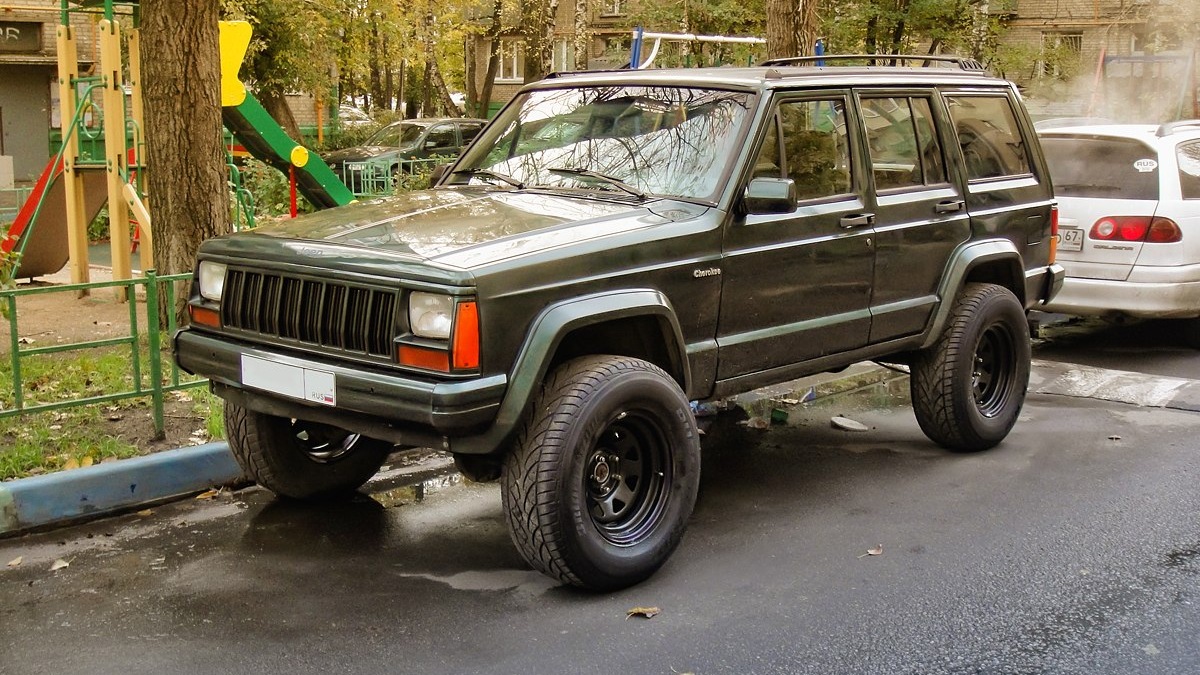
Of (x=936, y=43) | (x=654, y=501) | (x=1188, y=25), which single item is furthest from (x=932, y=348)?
(x=1188, y=25)

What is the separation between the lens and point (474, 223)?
495cm

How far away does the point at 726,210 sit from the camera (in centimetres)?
523

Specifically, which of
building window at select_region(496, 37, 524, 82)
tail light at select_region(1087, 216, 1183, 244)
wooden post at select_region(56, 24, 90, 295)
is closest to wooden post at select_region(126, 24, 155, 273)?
wooden post at select_region(56, 24, 90, 295)

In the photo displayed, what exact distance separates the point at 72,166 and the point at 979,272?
8.20 meters

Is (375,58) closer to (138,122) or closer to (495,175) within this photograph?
(138,122)

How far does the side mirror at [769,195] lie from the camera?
5.17 metres

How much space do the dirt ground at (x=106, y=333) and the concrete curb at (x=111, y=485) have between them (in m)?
0.30

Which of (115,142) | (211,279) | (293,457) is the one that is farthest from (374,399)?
(115,142)

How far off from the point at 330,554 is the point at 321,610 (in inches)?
24.7

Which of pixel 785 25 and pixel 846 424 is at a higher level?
pixel 785 25

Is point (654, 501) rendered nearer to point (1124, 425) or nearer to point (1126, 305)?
point (1124, 425)

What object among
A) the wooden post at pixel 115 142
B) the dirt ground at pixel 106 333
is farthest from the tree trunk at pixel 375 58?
the wooden post at pixel 115 142

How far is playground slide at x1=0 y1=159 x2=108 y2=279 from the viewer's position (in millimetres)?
12008

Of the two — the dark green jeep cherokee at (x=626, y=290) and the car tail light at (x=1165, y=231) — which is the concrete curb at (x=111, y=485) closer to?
the dark green jeep cherokee at (x=626, y=290)
